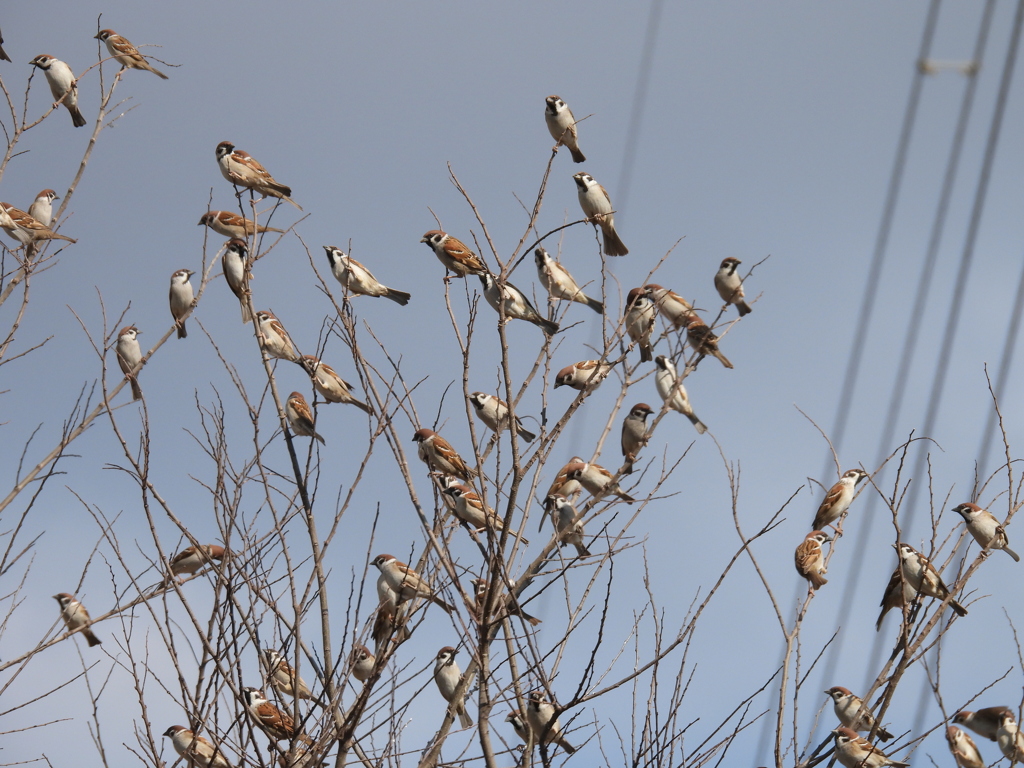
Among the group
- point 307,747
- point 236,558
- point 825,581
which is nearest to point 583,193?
point 825,581

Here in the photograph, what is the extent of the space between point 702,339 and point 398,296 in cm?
230

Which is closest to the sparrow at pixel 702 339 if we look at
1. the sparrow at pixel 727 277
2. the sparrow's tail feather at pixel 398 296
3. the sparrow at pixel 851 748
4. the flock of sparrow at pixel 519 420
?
the flock of sparrow at pixel 519 420

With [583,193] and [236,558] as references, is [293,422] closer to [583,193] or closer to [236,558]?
[236,558]

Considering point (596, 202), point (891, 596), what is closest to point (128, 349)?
point (596, 202)

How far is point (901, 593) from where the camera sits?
17.9 ft

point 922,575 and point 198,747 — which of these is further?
point 198,747

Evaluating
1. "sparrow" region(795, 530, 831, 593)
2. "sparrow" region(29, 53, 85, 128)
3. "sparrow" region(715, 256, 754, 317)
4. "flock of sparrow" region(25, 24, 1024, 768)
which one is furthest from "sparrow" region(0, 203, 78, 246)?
"sparrow" region(795, 530, 831, 593)

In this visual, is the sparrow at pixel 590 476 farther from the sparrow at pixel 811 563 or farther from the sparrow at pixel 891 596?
the sparrow at pixel 891 596

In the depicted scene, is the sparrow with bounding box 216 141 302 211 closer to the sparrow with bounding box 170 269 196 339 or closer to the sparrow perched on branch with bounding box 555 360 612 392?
the sparrow with bounding box 170 269 196 339

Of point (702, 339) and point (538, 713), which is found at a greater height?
point (702, 339)

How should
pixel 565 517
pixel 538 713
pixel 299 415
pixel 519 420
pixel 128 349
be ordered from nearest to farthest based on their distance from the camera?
pixel 538 713 → pixel 519 420 → pixel 565 517 → pixel 299 415 → pixel 128 349

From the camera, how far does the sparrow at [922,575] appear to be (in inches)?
192

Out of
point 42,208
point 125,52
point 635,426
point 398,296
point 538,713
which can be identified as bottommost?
point 538,713

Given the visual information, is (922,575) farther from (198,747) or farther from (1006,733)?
(198,747)
